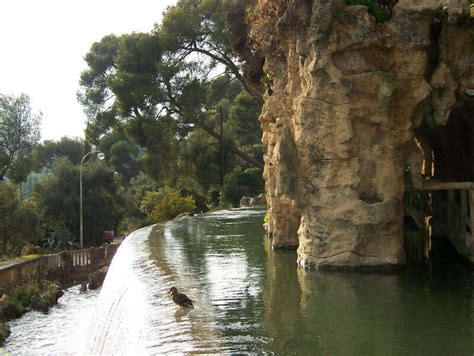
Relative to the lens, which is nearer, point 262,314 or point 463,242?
point 262,314

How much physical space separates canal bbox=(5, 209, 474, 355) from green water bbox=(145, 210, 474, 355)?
0.06ft

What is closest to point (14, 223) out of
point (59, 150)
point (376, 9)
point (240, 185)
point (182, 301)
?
point (240, 185)

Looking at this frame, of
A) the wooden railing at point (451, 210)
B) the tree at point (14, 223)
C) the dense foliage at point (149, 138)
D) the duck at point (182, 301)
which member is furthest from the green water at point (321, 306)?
the tree at point (14, 223)

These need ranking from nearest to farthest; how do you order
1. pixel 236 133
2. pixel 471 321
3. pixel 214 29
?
1. pixel 471 321
2. pixel 214 29
3. pixel 236 133

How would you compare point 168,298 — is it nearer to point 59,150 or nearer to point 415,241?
point 415,241

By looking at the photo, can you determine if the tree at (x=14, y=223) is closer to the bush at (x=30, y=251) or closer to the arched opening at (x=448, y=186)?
the bush at (x=30, y=251)

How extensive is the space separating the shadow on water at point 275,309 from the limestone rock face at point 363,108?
104 centimetres

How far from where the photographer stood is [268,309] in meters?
10.6

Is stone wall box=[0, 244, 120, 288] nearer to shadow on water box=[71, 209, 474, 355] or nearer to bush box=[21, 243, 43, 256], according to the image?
bush box=[21, 243, 43, 256]

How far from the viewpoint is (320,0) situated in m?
13.0

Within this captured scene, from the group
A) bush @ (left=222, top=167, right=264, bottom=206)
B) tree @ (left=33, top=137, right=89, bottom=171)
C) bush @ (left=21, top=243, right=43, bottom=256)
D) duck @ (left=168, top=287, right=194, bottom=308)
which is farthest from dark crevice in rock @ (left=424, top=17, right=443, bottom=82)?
tree @ (left=33, top=137, right=89, bottom=171)

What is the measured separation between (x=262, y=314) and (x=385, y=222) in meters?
4.38

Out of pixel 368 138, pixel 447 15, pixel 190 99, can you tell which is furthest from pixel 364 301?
pixel 190 99

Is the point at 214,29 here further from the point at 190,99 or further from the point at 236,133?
the point at 236,133
